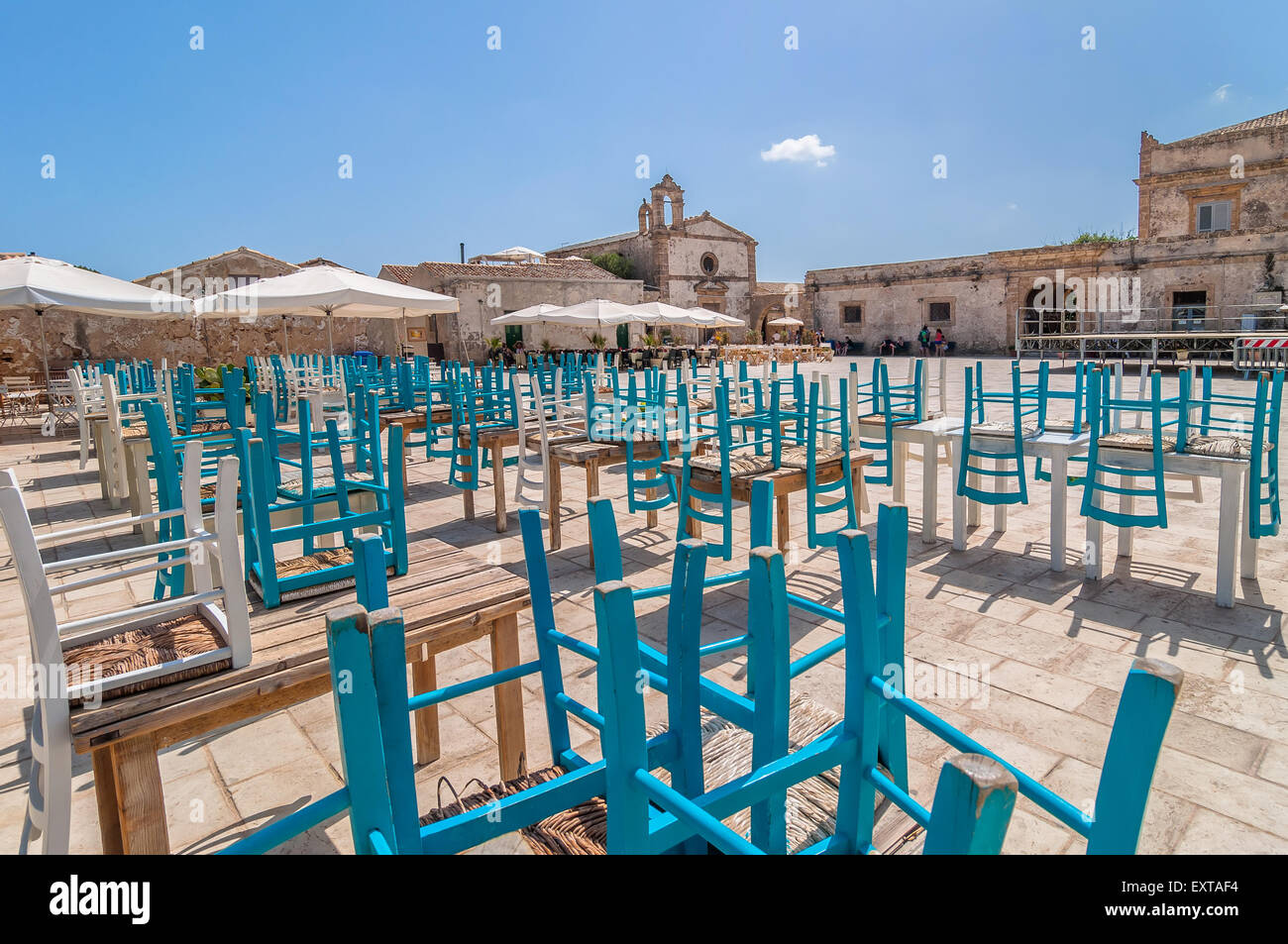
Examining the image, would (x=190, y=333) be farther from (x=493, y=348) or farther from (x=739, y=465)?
(x=739, y=465)

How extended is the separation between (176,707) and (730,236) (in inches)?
1387

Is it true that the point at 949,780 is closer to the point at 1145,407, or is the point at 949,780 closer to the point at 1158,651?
the point at 1158,651

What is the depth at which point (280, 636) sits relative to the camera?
191 cm

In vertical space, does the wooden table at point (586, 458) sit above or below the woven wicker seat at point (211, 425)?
below

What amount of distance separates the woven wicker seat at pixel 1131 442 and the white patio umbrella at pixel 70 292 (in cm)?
833

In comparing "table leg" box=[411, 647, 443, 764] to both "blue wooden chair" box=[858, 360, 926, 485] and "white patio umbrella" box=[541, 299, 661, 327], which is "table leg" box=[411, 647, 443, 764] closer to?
"blue wooden chair" box=[858, 360, 926, 485]

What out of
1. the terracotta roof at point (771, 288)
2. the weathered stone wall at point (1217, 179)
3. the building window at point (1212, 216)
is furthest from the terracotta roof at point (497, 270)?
the building window at point (1212, 216)

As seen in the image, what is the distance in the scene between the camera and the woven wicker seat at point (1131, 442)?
12.7 feet

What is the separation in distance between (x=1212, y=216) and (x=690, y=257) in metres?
18.3

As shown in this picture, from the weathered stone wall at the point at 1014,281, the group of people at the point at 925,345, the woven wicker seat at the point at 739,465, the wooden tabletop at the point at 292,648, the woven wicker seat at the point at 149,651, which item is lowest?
the wooden tabletop at the point at 292,648

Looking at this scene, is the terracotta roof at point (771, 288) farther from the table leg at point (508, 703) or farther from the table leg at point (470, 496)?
the table leg at point (508, 703)

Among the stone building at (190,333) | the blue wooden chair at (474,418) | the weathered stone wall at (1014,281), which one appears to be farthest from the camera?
the weathered stone wall at (1014,281)

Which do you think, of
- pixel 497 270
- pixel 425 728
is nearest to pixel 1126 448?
pixel 425 728

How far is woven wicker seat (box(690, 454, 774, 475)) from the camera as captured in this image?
13.8ft
